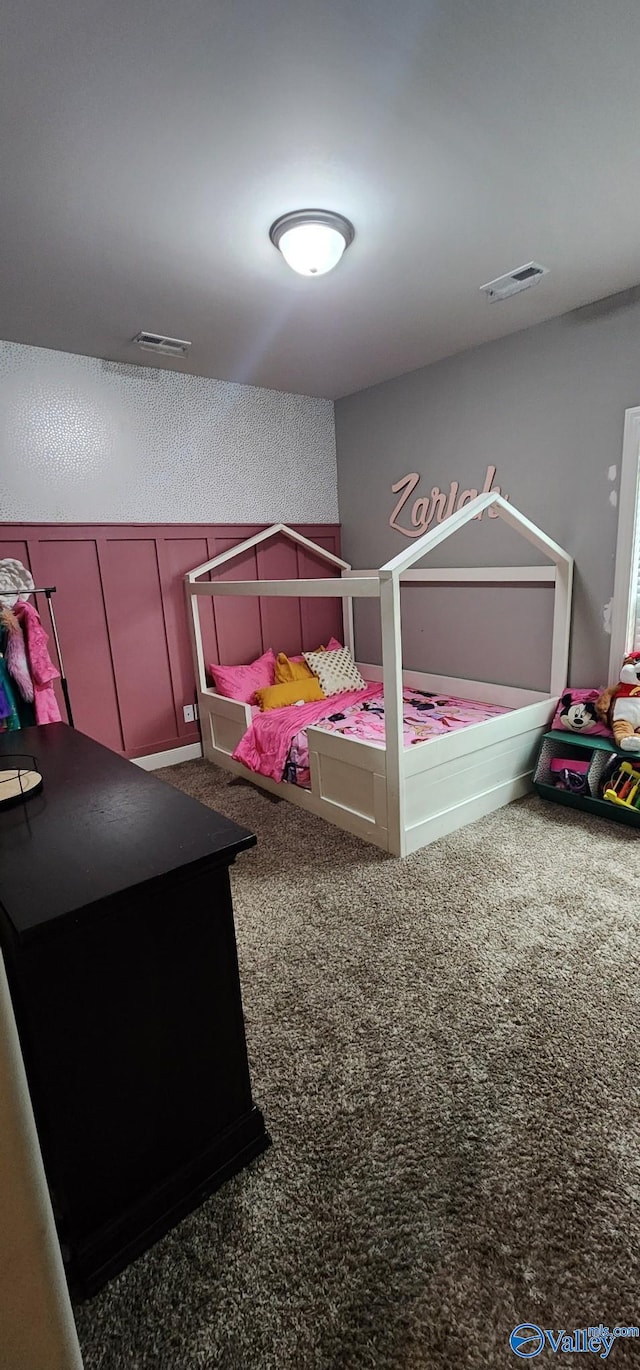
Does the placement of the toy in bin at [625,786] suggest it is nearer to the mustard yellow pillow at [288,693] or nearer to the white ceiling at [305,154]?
the mustard yellow pillow at [288,693]

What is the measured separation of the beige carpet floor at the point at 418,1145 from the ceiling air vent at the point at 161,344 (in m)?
2.55

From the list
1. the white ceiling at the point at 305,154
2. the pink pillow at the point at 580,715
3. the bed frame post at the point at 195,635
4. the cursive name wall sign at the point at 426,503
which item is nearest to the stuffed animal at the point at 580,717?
the pink pillow at the point at 580,715

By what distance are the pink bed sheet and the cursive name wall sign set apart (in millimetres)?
1094

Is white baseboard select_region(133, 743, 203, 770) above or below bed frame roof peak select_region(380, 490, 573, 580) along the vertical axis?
below

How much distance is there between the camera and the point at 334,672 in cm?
368

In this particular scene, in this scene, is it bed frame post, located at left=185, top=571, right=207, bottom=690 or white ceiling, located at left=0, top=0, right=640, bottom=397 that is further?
bed frame post, located at left=185, top=571, right=207, bottom=690

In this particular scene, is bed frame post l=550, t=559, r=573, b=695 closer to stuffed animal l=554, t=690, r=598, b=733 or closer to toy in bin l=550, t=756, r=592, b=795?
stuffed animal l=554, t=690, r=598, b=733

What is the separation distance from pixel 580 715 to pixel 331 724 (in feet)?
3.87

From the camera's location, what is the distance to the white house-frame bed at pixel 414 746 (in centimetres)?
230

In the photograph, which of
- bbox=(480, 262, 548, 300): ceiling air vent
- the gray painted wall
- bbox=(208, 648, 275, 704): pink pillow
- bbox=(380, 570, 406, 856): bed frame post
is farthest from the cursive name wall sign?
bbox=(380, 570, 406, 856): bed frame post

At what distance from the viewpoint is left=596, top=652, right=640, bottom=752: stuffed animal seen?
2.60m

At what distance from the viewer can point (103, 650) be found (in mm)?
3289

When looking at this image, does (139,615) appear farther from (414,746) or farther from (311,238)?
(311,238)

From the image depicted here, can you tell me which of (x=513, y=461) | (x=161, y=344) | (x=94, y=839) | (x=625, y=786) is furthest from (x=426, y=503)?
(x=94, y=839)
